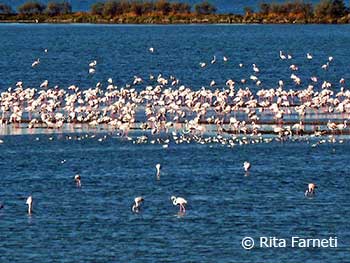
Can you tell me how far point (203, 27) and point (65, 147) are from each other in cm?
9165

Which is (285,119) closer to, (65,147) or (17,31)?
(65,147)

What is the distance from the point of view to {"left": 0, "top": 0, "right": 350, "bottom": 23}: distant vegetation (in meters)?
126

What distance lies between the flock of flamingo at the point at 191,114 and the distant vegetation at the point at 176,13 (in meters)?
78.6

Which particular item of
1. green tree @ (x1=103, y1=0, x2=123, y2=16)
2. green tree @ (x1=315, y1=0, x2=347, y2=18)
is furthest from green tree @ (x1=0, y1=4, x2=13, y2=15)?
green tree @ (x1=315, y1=0, x2=347, y2=18)

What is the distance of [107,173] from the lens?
110 ft

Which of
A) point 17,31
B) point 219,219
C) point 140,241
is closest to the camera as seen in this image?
point 140,241

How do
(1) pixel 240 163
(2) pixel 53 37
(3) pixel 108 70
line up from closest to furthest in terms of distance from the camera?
1. (1) pixel 240 163
2. (3) pixel 108 70
3. (2) pixel 53 37

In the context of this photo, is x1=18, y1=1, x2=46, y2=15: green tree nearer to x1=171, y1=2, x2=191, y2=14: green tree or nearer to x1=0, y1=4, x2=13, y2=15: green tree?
x1=0, y1=4, x2=13, y2=15: green tree

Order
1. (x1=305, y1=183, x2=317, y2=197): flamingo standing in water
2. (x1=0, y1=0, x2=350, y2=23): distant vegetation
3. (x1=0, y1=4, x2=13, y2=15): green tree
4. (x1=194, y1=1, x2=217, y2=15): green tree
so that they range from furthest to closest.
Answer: (x1=0, y1=4, x2=13, y2=15): green tree
(x1=194, y1=1, x2=217, y2=15): green tree
(x1=0, y1=0, x2=350, y2=23): distant vegetation
(x1=305, y1=183, x2=317, y2=197): flamingo standing in water

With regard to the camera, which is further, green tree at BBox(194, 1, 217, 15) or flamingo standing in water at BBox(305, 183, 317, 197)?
green tree at BBox(194, 1, 217, 15)

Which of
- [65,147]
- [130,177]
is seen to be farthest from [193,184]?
[65,147]

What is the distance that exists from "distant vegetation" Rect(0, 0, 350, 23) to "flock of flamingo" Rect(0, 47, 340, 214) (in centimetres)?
7862

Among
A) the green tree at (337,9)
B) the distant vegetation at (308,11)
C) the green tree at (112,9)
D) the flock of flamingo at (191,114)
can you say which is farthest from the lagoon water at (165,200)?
the green tree at (112,9)

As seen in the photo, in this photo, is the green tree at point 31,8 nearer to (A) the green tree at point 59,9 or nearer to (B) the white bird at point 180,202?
(A) the green tree at point 59,9
